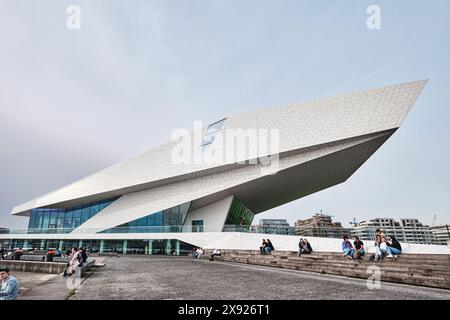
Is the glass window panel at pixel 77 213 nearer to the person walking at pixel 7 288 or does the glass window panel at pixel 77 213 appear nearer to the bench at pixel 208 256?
the bench at pixel 208 256

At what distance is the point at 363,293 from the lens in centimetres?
554

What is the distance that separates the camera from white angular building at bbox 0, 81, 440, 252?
1919 cm

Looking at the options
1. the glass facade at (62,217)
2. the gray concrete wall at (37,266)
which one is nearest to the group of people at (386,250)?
the gray concrete wall at (37,266)

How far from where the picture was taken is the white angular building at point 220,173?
63.0 ft

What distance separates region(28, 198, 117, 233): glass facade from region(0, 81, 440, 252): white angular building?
0.41 feet

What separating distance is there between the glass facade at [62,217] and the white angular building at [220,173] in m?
0.12

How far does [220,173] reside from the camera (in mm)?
26125

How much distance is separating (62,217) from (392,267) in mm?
36248

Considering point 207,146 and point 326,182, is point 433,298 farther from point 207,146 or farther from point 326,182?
point 326,182

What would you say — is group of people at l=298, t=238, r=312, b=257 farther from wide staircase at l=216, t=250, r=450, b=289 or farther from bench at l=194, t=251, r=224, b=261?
bench at l=194, t=251, r=224, b=261

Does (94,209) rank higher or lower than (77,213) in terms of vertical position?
higher

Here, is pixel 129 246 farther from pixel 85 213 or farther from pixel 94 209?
pixel 85 213

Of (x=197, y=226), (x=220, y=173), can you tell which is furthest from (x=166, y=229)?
(x=220, y=173)
